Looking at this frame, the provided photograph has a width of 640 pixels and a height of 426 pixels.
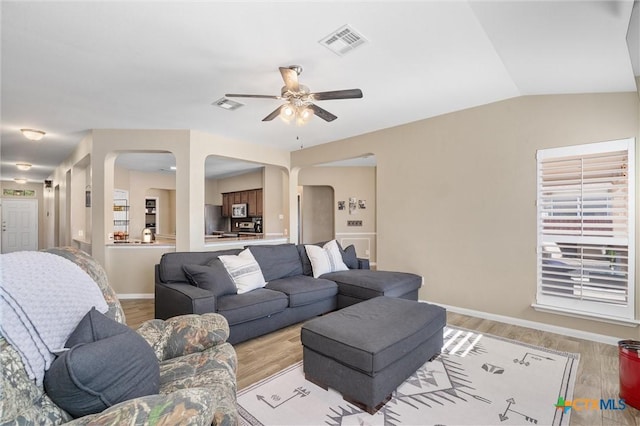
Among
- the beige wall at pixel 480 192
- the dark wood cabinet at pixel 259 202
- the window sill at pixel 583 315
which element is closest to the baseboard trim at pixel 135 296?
the dark wood cabinet at pixel 259 202

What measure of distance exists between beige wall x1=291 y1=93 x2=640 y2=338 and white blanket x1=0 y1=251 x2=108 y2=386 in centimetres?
381

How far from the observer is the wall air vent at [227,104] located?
136 inches

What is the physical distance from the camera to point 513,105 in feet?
11.2

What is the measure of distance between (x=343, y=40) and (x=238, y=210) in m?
6.90

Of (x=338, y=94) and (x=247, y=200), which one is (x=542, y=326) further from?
(x=247, y=200)

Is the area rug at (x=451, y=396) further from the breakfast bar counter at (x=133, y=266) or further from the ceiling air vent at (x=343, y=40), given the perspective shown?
the breakfast bar counter at (x=133, y=266)

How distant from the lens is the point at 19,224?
9.20 m

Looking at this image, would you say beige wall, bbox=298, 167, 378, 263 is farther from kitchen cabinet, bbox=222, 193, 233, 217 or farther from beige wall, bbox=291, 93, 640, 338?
kitchen cabinet, bbox=222, 193, 233, 217

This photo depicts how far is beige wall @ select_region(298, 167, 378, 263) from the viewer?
296 inches

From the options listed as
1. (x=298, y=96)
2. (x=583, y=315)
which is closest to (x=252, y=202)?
(x=298, y=96)

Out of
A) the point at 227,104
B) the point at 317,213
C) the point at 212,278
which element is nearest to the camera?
the point at 212,278

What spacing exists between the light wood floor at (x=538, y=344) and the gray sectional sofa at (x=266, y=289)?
0.65 ft

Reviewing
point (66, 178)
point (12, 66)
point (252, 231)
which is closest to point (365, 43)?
point (12, 66)

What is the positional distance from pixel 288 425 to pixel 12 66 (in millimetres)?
3696
